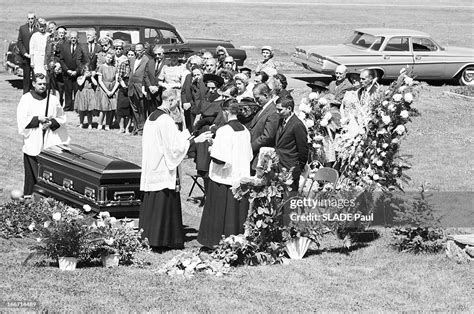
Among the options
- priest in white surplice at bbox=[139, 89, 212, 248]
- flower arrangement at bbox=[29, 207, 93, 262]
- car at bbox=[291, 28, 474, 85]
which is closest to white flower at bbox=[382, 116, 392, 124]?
priest in white surplice at bbox=[139, 89, 212, 248]

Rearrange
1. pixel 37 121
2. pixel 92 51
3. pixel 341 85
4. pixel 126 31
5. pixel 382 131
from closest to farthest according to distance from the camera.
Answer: pixel 382 131 < pixel 37 121 < pixel 341 85 < pixel 92 51 < pixel 126 31

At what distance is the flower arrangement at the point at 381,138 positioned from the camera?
1213 centimetres

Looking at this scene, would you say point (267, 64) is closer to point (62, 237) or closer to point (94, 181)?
point (94, 181)

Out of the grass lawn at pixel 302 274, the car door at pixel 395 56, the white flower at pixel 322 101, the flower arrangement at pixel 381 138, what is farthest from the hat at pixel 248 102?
the car door at pixel 395 56

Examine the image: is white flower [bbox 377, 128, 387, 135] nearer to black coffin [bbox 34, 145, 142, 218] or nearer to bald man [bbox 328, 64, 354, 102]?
bald man [bbox 328, 64, 354, 102]

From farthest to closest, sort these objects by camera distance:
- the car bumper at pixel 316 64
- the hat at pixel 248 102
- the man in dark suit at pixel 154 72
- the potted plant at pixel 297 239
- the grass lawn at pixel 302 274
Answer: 1. the car bumper at pixel 316 64
2. the man in dark suit at pixel 154 72
3. the hat at pixel 248 102
4. the potted plant at pixel 297 239
5. the grass lawn at pixel 302 274

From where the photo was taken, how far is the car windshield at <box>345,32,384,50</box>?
84.8 ft

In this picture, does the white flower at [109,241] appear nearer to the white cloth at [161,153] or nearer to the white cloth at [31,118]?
the white cloth at [161,153]

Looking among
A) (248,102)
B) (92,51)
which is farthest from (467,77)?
(248,102)

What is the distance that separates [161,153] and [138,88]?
791cm

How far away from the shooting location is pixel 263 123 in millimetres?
12492

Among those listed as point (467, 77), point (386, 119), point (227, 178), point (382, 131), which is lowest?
point (467, 77)

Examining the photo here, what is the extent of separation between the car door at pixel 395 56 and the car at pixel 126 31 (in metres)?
3.84

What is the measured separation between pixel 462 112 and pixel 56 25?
9515mm
